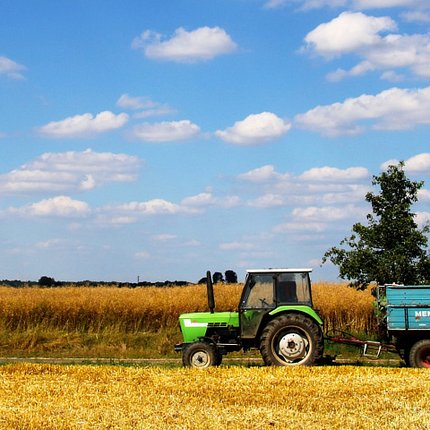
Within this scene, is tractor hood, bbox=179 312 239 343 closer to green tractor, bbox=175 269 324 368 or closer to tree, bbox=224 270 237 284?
green tractor, bbox=175 269 324 368

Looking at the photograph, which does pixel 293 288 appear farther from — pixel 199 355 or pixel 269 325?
pixel 199 355

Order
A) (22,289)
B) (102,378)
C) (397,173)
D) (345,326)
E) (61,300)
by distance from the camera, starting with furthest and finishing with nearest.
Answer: (22,289), (61,300), (345,326), (397,173), (102,378)

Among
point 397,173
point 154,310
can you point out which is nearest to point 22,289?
point 154,310

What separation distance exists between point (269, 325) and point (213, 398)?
14.7ft

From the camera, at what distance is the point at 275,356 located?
58.2 feet

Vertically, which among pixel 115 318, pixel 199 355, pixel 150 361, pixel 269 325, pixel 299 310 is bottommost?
pixel 150 361

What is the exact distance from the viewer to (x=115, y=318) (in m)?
29.3

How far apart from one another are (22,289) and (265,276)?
2011cm

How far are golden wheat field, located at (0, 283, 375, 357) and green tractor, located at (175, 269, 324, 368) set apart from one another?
793 centimetres

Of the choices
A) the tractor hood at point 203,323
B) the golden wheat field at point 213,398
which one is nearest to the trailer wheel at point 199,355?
the tractor hood at point 203,323

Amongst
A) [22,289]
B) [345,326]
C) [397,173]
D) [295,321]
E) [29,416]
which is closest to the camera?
[29,416]

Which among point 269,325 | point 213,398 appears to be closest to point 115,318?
point 269,325

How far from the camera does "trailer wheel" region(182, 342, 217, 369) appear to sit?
18.1 m

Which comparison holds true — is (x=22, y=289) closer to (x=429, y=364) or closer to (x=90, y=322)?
(x=90, y=322)
